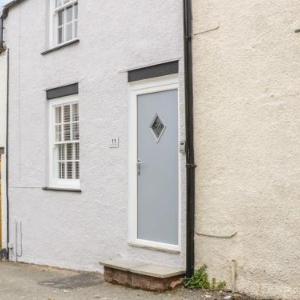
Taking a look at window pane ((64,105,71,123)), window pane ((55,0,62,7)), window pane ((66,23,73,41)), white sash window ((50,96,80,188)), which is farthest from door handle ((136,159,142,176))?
window pane ((55,0,62,7))

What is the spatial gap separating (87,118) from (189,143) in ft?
8.96

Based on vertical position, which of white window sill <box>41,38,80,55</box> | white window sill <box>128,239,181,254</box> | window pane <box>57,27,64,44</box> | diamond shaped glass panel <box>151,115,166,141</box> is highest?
window pane <box>57,27,64,44</box>

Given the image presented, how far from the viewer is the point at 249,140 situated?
263 inches

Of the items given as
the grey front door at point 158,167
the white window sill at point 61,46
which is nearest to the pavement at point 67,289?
the grey front door at point 158,167

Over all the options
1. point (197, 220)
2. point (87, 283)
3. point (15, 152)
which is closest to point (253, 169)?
point (197, 220)

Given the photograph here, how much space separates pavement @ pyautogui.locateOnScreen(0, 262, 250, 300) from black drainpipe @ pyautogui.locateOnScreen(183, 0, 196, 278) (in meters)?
0.51

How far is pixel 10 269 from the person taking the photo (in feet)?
33.9

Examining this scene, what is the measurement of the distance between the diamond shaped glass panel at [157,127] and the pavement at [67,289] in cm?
222

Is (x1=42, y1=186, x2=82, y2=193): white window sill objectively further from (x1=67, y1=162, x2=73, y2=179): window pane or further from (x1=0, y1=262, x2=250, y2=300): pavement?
(x1=0, y1=262, x2=250, y2=300): pavement

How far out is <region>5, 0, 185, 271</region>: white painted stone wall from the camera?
8305 millimetres

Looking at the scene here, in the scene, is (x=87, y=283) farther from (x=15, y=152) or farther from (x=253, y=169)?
(x=15, y=152)

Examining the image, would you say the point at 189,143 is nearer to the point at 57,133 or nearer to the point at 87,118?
the point at 87,118

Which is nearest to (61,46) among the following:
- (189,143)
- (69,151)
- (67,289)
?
(69,151)

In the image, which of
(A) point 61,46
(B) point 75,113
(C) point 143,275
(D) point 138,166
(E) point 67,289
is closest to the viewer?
(C) point 143,275
